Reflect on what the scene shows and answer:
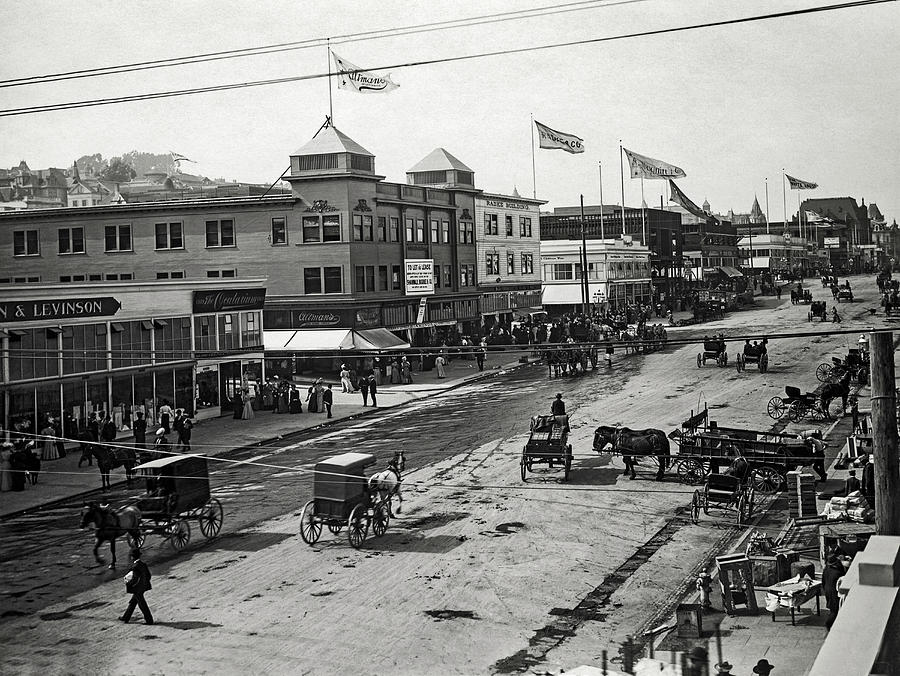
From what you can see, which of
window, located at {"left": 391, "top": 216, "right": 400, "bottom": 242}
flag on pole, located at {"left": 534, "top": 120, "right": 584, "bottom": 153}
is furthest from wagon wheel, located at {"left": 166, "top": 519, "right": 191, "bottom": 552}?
flag on pole, located at {"left": 534, "top": 120, "right": 584, "bottom": 153}

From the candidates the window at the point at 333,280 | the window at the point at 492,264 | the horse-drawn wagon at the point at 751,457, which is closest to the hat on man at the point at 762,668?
the horse-drawn wagon at the point at 751,457

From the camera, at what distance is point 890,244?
37344 mm

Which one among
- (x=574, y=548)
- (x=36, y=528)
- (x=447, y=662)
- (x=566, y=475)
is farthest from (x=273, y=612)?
(x=566, y=475)

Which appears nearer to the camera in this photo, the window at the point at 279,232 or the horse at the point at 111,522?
the horse at the point at 111,522

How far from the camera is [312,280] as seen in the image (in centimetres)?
5247

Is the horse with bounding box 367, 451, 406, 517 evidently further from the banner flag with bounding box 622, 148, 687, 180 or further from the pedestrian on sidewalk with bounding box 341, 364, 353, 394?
the banner flag with bounding box 622, 148, 687, 180

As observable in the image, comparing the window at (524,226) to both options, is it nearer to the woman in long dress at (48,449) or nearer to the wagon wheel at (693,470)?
the woman in long dress at (48,449)

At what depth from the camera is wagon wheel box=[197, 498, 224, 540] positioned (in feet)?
69.3

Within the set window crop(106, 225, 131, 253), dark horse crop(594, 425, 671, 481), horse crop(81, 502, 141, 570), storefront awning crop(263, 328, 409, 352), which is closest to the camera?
horse crop(81, 502, 141, 570)

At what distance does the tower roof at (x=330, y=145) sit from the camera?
2080 inches

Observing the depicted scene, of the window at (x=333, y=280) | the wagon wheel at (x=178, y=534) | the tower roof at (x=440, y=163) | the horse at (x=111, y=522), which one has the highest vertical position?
the tower roof at (x=440, y=163)

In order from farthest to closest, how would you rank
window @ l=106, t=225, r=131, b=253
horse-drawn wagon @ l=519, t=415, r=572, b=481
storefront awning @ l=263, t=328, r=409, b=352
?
window @ l=106, t=225, r=131, b=253, storefront awning @ l=263, t=328, r=409, b=352, horse-drawn wagon @ l=519, t=415, r=572, b=481

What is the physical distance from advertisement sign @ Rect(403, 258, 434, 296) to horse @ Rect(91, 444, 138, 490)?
29.3 meters

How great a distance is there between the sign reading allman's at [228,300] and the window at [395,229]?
14.8 metres
